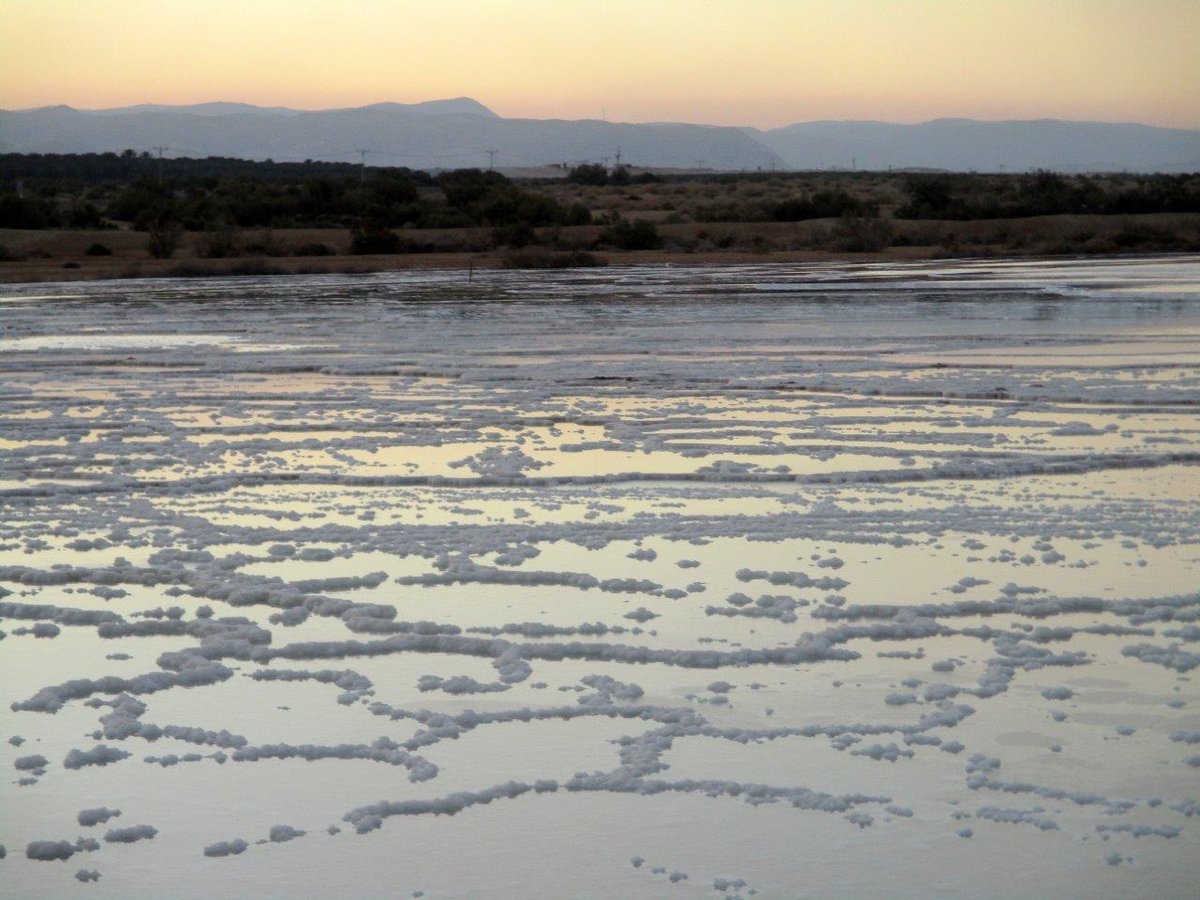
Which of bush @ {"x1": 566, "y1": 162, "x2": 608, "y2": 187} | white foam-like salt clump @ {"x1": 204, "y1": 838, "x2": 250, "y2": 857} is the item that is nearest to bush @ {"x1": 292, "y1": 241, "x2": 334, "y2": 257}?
white foam-like salt clump @ {"x1": 204, "y1": 838, "x2": 250, "y2": 857}

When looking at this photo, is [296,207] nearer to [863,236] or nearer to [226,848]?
[863,236]

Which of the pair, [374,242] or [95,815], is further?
[374,242]

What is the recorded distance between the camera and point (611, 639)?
758 centimetres

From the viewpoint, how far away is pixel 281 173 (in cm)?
→ 13800

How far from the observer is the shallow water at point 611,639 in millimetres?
5336

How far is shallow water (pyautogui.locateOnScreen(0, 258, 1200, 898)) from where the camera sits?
5.34 metres

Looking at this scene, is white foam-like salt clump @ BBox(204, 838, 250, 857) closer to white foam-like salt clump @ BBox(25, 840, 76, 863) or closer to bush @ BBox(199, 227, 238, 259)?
white foam-like salt clump @ BBox(25, 840, 76, 863)

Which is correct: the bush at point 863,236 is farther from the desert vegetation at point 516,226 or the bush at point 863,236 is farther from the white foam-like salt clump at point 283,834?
the white foam-like salt clump at point 283,834

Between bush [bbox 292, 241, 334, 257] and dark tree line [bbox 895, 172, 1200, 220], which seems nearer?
bush [bbox 292, 241, 334, 257]

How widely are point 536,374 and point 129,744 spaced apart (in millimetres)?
12443

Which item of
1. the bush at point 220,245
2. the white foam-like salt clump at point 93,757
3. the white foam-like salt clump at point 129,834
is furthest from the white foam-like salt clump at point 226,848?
the bush at point 220,245

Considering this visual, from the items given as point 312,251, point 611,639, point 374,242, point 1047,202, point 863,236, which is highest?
point 1047,202

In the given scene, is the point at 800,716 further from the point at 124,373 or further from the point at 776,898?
the point at 124,373

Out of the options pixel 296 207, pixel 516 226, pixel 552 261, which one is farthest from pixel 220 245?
pixel 296 207
